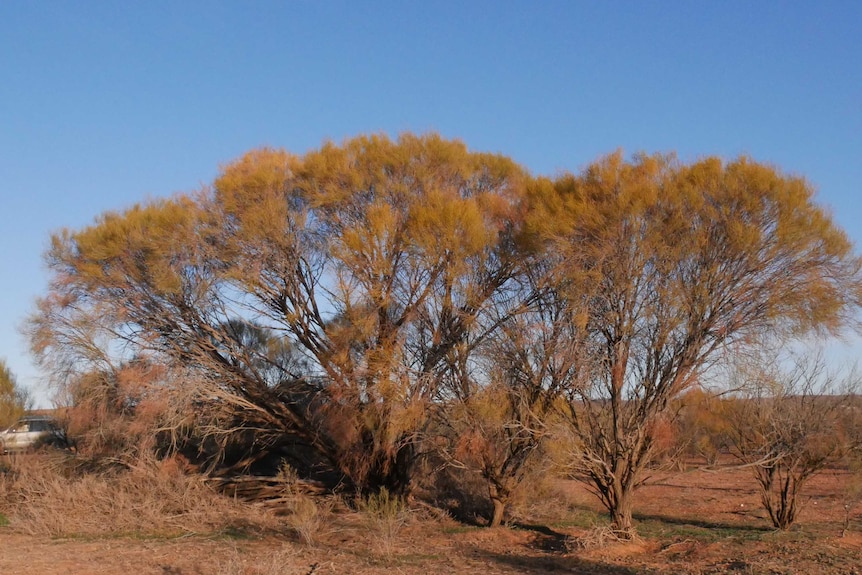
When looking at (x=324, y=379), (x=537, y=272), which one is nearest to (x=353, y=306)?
(x=324, y=379)

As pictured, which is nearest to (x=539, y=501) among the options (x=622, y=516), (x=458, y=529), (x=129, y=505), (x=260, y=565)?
(x=458, y=529)

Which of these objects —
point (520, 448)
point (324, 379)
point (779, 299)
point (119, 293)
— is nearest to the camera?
point (779, 299)

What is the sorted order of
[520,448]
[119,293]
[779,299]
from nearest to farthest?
[779,299] < [520,448] < [119,293]

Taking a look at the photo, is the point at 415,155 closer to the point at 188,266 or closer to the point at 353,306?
the point at 353,306

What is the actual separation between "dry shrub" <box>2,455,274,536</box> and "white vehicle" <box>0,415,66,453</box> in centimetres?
978

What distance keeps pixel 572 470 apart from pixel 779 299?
A: 16.4ft

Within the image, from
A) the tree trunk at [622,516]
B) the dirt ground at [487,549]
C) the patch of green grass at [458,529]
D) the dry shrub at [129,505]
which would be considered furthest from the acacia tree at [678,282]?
the dry shrub at [129,505]

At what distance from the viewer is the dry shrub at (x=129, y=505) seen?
16.3 m

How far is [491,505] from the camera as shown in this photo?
18391mm

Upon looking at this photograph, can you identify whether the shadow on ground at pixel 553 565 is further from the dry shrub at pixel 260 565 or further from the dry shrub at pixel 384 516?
the dry shrub at pixel 260 565

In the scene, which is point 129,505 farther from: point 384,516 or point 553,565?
point 553,565

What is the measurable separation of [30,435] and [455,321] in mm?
27625

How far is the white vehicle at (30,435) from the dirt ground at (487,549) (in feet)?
44.9

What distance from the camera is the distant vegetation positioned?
47.2 ft
